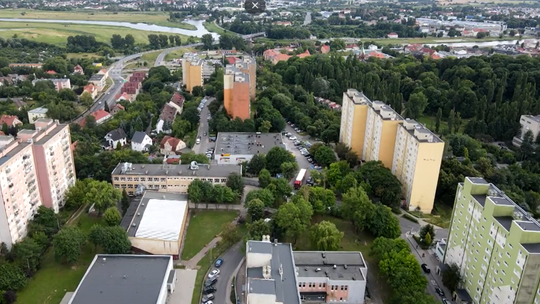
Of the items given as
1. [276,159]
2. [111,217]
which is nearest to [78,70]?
[276,159]

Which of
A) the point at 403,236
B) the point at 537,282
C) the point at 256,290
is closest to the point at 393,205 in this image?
the point at 403,236

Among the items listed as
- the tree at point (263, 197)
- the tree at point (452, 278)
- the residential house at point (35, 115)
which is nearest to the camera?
the tree at point (452, 278)

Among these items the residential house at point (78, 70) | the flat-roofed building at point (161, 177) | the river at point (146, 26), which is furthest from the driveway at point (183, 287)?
the river at point (146, 26)

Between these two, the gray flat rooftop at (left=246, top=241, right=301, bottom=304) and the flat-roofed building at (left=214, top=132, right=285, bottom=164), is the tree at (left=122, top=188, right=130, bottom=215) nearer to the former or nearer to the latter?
the flat-roofed building at (left=214, top=132, right=285, bottom=164)

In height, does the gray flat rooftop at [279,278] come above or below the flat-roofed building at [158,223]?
above

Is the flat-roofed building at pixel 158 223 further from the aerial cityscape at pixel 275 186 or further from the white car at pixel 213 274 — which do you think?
the white car at pixel 213 274

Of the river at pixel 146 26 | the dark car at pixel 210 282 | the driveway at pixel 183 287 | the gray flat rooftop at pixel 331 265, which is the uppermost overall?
the river at pixel 146 26
